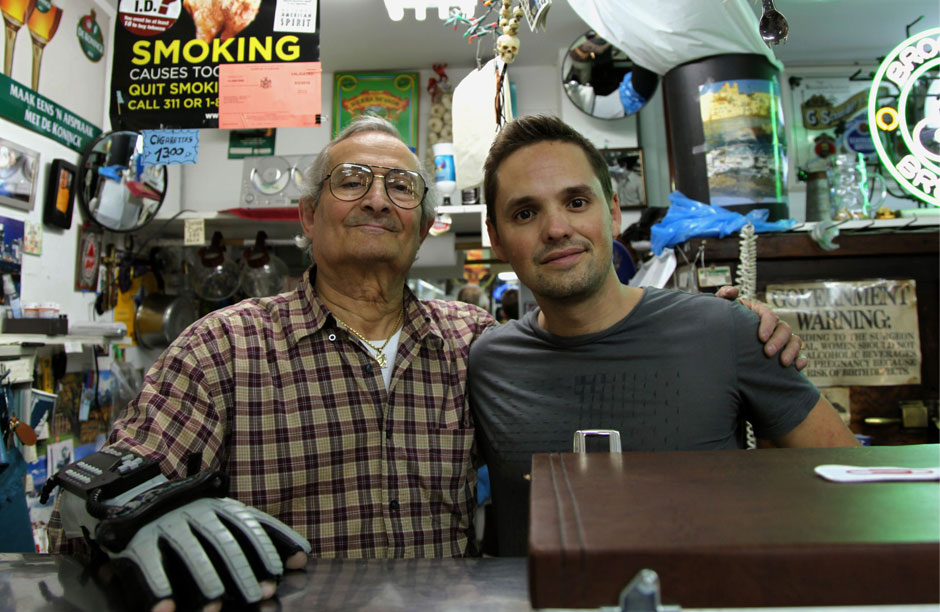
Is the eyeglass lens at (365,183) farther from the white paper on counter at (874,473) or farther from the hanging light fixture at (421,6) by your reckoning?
the white paper on counter at (874,473)

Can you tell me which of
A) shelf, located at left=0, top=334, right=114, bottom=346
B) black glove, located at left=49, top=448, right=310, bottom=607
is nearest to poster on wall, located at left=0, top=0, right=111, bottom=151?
shelf, located at left=0, top=334, right=114, bottom=346

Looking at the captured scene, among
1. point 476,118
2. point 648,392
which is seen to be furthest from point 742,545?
point 476,118

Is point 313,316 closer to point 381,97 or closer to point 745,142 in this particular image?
point 745,142

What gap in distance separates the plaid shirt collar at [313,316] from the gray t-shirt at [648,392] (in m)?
0.30

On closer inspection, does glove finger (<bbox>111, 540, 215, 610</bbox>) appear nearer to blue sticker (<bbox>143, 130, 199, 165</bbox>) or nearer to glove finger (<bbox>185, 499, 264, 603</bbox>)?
glove finger (<bbox>185, 499, 264, 603</bbox>)

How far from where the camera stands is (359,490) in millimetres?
1357

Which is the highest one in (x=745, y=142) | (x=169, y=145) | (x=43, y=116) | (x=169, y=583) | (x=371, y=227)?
(x=43, y=116)

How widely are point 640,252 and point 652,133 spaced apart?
936 millimetres

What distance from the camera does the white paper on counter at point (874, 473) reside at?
0.52m

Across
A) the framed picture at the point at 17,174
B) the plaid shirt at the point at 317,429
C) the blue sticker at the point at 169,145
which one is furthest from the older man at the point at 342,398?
the framed picture at the point at 17,174

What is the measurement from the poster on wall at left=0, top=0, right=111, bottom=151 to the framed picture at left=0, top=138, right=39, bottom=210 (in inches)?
4.8

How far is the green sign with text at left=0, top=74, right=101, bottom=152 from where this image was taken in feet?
8.04

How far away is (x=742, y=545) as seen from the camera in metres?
0.39

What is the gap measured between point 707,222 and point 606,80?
1.45 m
